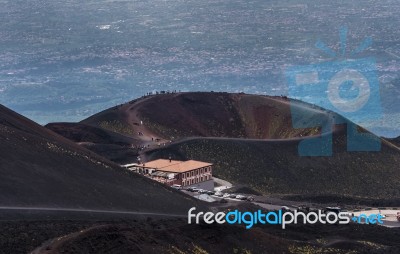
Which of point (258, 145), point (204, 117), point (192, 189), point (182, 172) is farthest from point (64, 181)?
point (204, 117)

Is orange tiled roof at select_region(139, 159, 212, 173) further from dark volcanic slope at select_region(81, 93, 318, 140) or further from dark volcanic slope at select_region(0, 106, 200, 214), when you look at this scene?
dark volcanic slope at select_region(81, 93, 318, 140)

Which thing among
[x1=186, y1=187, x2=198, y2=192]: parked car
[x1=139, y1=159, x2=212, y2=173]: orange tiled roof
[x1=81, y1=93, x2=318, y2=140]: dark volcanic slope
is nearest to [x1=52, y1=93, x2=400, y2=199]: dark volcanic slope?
[x1=81, y1=93, x2=318, y2=140]: dark volcanic slope

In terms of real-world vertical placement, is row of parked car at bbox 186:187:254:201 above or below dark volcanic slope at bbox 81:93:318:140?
below

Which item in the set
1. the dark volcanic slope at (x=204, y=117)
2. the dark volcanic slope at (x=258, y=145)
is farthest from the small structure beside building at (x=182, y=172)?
the dark volcanic slope at (x=204, y=117)

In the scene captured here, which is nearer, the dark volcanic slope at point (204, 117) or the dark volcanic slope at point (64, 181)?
the dark volcanic slope at point (64, 181)

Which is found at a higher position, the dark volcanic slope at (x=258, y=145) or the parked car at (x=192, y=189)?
the dark volcanic slope at (x=258, y=145)

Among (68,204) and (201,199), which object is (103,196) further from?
(201,199)

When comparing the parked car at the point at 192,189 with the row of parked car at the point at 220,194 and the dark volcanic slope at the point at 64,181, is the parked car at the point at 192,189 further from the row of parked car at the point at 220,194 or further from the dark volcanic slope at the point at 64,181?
the dark volcanic slope at the point at 64,181
